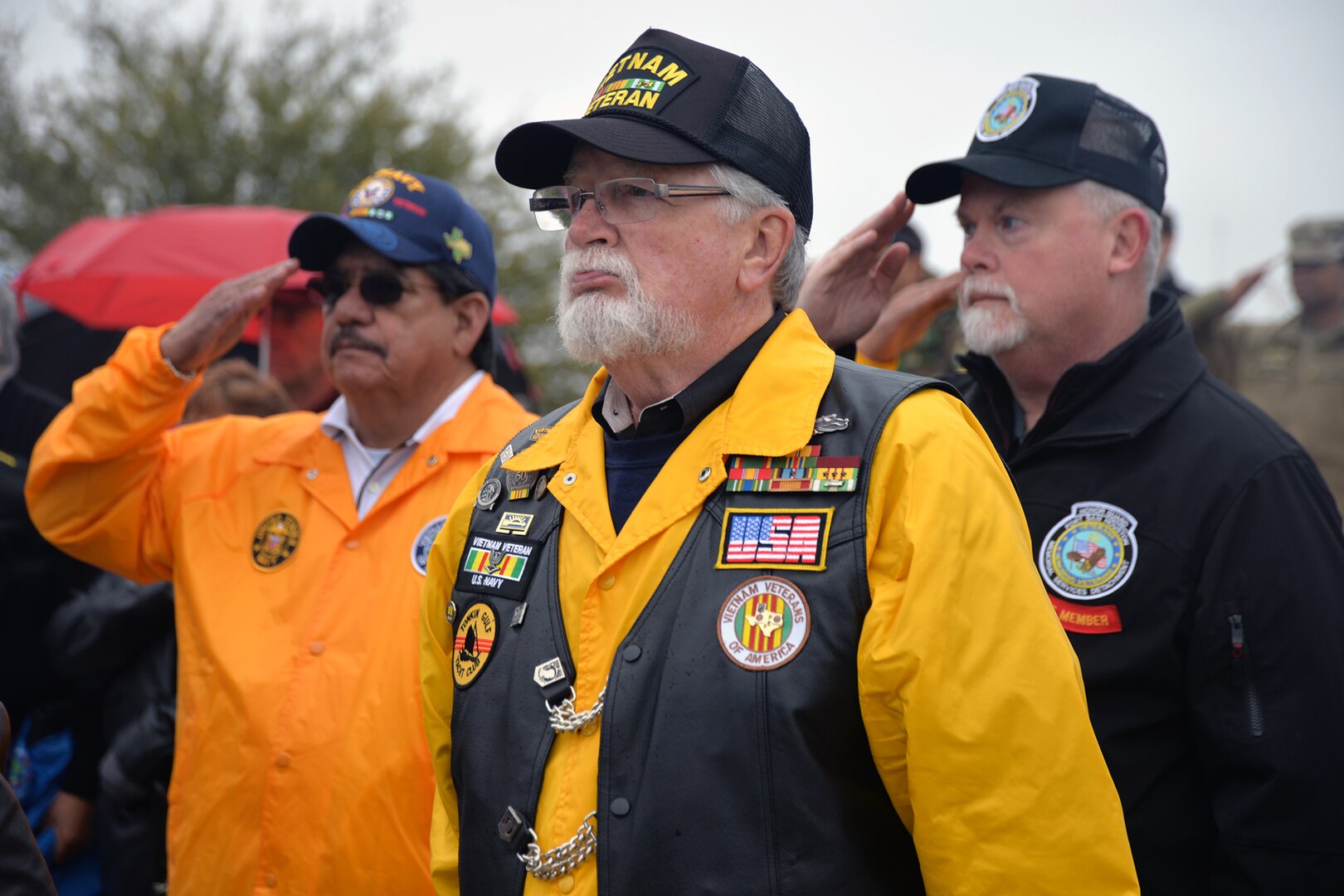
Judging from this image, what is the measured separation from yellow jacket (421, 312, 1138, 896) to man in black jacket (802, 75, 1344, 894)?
0.77 meters

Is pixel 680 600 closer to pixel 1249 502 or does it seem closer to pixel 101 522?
pixel 1249 502

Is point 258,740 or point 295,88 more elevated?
point 295,88

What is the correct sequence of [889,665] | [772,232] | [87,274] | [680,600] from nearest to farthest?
[889,665], [680,600], [772,232], [87,274]

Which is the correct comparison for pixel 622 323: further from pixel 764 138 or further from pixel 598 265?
pixel 764 138

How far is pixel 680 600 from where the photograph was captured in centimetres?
201

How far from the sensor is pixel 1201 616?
8.44 feet

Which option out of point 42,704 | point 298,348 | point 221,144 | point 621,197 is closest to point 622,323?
point 621,197

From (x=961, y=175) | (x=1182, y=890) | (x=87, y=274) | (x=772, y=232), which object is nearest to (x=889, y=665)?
(x=772, y=232)

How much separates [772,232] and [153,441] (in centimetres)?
213

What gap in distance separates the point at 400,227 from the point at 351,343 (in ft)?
1.32

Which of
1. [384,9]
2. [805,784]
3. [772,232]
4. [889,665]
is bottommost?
[805,784]

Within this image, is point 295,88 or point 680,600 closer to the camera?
point 680,600

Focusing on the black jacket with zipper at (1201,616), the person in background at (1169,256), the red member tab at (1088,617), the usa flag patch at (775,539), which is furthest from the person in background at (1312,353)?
the usa flag patch at (775,539)

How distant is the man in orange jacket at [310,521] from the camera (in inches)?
114
